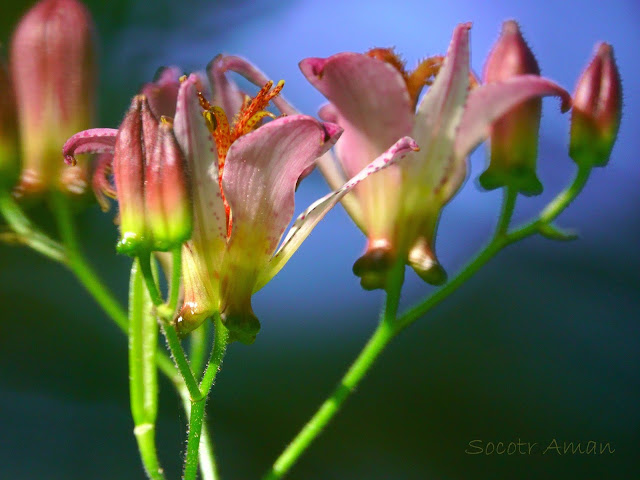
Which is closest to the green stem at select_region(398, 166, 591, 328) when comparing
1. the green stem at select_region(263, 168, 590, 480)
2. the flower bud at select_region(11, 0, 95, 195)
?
the green stem at select_region(263, 168, 590, 480)

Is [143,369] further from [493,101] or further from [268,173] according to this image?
[493,101]

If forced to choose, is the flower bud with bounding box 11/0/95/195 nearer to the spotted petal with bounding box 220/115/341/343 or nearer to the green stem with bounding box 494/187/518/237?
the spotted petal with bounding box 220/115/341/343

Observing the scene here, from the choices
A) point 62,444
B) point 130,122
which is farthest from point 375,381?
point 130,122

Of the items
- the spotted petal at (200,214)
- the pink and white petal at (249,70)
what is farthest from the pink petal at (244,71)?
the spotted petal at (200,214)

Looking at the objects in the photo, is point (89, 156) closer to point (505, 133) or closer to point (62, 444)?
point (505, 133)

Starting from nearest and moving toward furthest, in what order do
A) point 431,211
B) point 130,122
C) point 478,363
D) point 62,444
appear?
point 130,122, point 431,211, point 62,444, point 478,363

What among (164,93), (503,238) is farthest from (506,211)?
(164,93)
